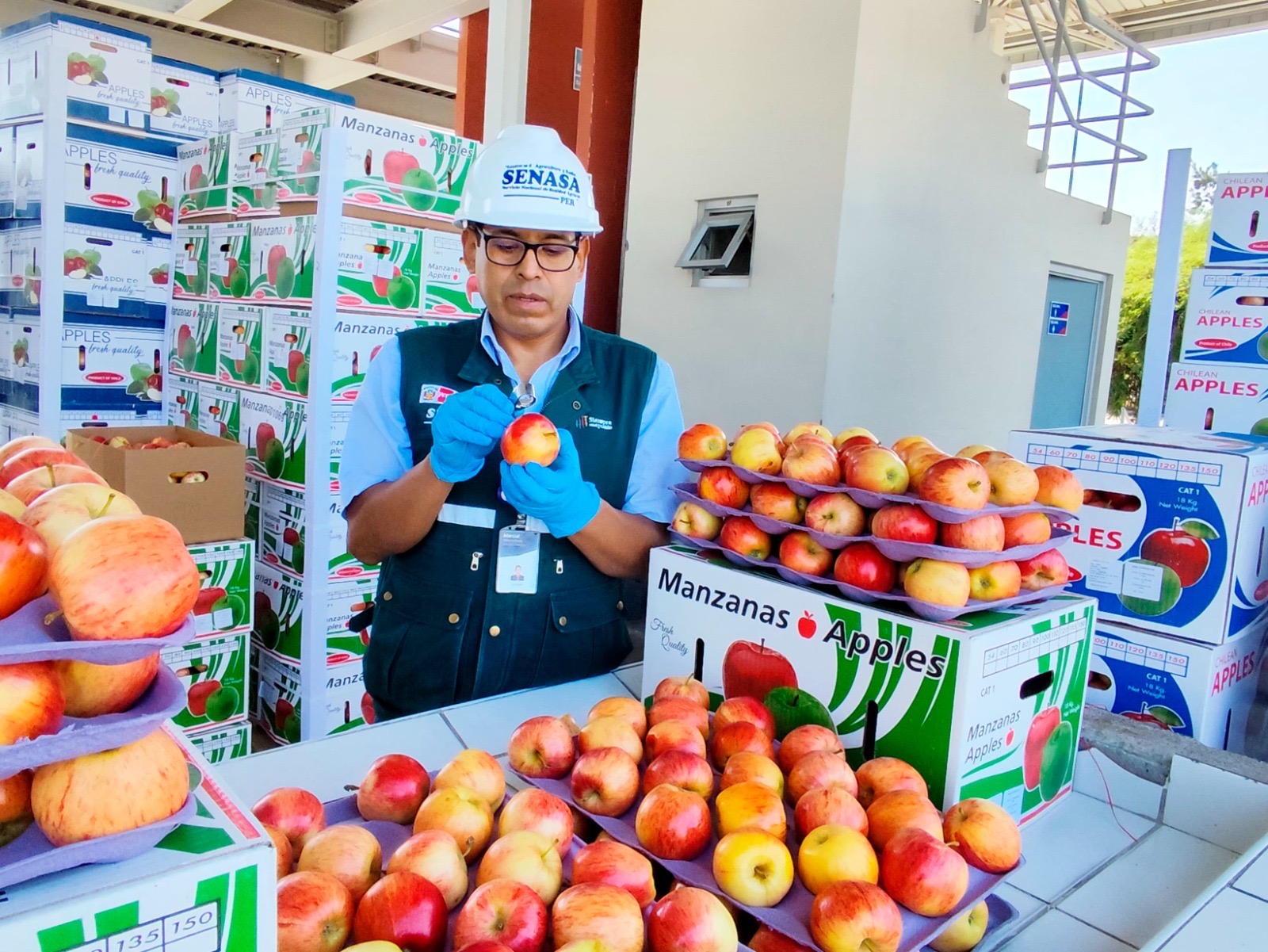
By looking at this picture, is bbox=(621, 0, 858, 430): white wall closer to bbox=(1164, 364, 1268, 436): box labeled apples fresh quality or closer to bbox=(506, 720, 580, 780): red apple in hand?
bbox=(1164, 364, 1268, 436): box labeled apples fresh quality

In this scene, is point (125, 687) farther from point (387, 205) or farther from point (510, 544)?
point (387, 205)

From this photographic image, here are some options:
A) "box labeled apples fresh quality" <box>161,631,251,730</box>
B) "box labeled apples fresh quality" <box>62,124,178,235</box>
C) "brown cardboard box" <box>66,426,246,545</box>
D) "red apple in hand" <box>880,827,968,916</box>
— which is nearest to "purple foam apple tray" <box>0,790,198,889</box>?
"red apple in hand" <box>880,827,968,916</box>

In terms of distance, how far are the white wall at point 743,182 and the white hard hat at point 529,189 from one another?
263cm

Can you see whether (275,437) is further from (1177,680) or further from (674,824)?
(1177,680)

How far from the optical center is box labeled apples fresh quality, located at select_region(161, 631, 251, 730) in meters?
3.54

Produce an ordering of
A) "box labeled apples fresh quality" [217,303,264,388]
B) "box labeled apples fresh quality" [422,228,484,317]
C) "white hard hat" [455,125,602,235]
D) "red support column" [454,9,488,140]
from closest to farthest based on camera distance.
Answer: "white hard hat" [455,125,602,235] < "box labeled apples fresh quality" [422,228,484,317] < "box labeled apples fresh quality" [217,303,264,388] < "red support column" [454,9,488,140]

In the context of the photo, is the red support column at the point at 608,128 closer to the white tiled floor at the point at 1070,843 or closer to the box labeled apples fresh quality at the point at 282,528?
the box labeled apples fresh quality at the point at 282,528

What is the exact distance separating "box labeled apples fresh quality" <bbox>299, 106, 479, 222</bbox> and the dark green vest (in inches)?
65.3

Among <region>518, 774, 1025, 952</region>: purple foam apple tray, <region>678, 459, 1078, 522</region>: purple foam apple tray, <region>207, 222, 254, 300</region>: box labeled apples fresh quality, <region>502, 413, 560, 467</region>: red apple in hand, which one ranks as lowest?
<region>518, 774, 1025, 952</region>: purple foam apple tray

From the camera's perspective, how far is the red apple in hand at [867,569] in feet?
5.27

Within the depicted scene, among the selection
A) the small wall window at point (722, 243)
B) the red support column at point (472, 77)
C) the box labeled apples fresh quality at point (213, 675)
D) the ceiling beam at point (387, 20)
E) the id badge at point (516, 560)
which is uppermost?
the ceiling beam at point (387, 20)

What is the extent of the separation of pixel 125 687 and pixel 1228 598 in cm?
262

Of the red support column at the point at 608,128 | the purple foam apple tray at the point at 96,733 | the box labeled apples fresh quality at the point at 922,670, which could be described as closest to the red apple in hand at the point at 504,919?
the purple foam apple tray at the point at 96,733

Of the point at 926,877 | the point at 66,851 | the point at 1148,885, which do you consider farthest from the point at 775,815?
the point at 66,851
